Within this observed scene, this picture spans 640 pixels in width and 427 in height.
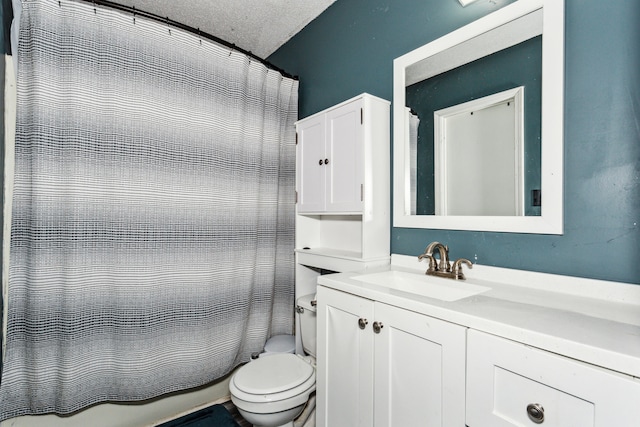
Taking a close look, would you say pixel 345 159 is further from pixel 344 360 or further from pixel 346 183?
pixel 344 360

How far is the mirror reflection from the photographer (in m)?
1.13

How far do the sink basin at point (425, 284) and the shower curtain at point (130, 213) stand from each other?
821 mm

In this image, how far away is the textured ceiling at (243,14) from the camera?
1.99 meters

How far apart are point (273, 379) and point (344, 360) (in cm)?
42

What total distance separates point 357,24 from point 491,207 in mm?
1289

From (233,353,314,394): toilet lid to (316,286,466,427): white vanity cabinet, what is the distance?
0.16m

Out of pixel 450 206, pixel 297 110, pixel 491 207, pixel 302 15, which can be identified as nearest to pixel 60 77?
pixel 297 110

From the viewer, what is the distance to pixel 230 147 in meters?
1.81

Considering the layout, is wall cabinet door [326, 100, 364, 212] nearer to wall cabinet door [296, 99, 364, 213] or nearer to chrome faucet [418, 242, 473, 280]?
wall cabinet door [296, 99, 364, 213]

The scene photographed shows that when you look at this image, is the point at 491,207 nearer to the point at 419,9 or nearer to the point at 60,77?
the point at 419,9

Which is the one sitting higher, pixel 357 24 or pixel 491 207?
pixel 357 24

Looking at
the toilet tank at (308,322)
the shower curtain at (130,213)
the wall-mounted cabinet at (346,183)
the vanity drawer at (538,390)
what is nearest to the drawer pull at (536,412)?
the vanity drawer at (538,390)

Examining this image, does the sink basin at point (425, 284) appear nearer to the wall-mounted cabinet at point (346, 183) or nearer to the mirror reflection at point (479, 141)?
the wall-mounted cabinet at point (346, 183)

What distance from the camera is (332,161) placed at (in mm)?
1721
